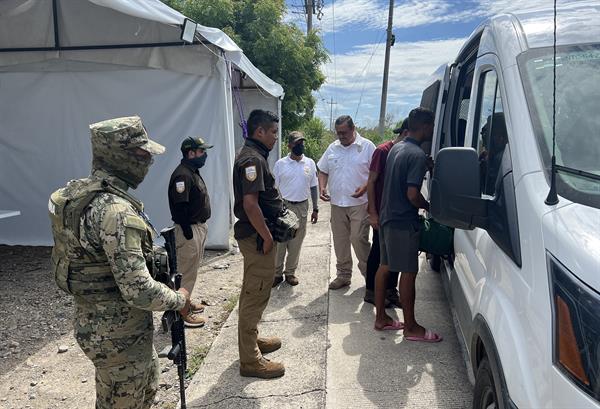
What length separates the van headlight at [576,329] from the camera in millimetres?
1246

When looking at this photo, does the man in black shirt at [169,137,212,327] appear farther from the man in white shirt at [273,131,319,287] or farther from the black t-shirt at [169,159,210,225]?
the man in white shirt at [273,131,319,287]

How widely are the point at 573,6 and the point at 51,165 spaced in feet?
23.6

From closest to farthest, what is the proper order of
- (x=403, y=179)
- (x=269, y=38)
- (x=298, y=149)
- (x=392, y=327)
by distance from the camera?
(x=403, y=179), (x=392, y=327), (x=298, y=149), (x=269, y=38)

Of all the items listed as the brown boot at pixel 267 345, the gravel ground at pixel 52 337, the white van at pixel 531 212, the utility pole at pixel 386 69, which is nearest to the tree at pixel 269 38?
the utility pole at pixel 386 69

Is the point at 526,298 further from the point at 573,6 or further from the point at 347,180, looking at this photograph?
the point at 347,180

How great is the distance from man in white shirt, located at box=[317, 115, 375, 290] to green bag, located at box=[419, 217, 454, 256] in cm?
139

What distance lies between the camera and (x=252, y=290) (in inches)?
127

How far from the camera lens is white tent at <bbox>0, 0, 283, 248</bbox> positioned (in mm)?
6508

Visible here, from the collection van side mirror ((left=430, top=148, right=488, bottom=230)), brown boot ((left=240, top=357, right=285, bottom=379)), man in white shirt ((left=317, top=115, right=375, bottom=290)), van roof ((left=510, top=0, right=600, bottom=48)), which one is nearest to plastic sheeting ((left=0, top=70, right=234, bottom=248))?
man in white shirt ((left=317, top=115, right=375, bottom=290))

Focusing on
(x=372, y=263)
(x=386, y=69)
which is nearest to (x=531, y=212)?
(x=372, y=263)

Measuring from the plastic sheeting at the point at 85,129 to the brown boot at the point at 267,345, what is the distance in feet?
10.4

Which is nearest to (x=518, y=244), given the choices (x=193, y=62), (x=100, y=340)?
(x=100, y=340)

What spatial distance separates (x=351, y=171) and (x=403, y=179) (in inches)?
57.5

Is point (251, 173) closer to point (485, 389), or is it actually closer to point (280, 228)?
point (280, 228)
